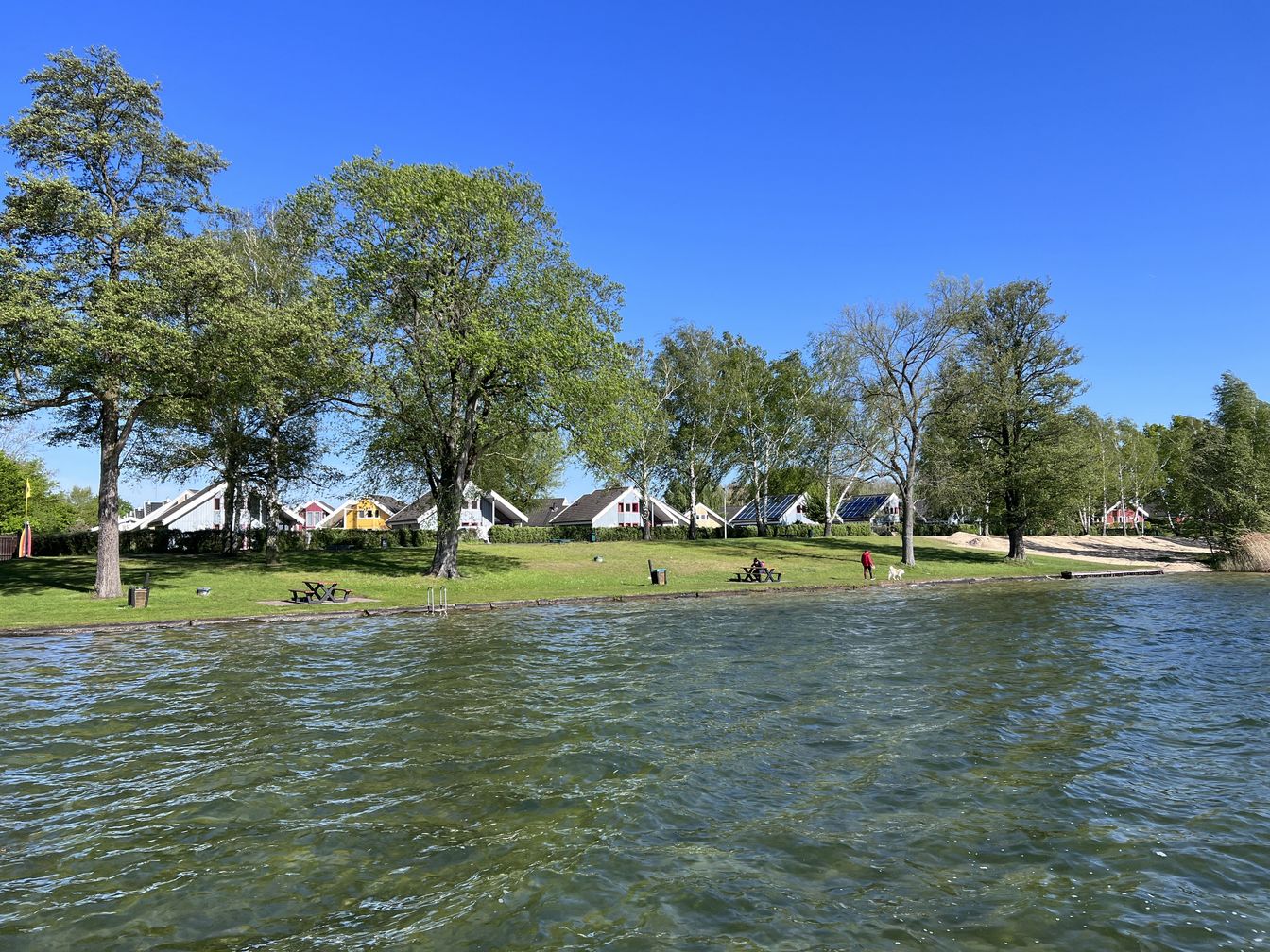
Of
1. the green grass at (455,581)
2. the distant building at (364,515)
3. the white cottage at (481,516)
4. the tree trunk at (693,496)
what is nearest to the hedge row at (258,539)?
the tree trunk at (693,496)

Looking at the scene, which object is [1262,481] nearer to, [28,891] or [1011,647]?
[1011,647]

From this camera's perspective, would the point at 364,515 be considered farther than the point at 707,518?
No

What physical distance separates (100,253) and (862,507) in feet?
342

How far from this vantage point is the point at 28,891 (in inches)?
262

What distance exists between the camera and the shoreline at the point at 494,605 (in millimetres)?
24844

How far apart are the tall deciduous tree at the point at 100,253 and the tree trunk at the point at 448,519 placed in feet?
43.2

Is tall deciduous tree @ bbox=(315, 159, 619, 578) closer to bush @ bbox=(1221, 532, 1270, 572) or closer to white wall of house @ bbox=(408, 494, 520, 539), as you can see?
white wall of house @ bbox=(408, 494, 520, 539)

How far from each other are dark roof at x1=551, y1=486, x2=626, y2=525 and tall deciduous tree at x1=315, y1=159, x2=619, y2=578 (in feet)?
172

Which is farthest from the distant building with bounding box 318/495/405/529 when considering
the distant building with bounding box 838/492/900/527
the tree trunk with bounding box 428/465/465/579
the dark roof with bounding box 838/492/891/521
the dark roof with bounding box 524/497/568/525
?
the dark roof with bounding box 838/492/891/521

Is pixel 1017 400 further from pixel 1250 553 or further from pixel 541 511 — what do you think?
pixel 541 511

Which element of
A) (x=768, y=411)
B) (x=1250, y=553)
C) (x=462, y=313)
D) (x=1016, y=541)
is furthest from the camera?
(x=768, y=411)

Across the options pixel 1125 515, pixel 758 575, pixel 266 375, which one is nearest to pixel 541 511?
pixel 758 575

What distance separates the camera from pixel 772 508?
105562 mm

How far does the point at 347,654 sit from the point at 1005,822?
650 inches
